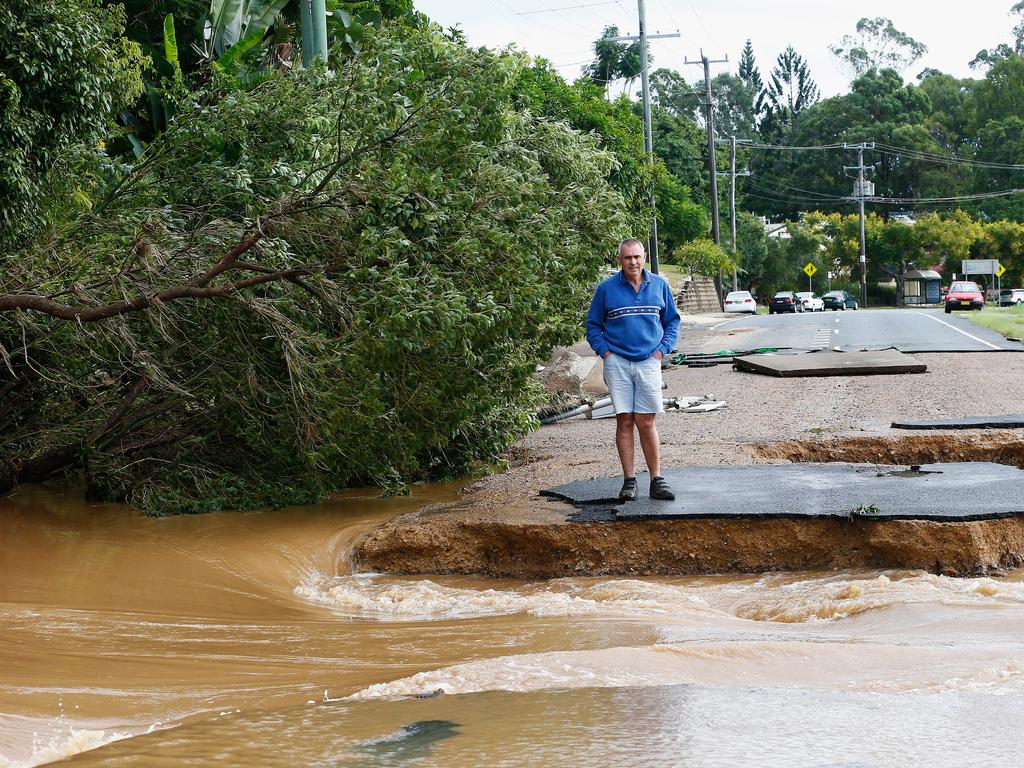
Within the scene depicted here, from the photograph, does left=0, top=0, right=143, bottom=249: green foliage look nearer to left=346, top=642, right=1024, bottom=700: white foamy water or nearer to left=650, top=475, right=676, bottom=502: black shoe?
left=650, top=475, right=676, bottom=502: black shoe

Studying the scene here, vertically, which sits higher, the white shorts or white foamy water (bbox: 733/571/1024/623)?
the white shorts

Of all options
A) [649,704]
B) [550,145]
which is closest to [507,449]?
[550,145]

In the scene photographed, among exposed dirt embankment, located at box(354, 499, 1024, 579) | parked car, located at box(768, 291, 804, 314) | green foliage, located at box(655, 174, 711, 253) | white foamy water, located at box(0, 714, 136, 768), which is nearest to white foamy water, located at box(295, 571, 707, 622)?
exposed dirt embankment, located at box(354, 499, 1024, 579)

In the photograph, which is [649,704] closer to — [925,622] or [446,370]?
[925,622]

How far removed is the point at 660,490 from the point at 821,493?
1.15 metres

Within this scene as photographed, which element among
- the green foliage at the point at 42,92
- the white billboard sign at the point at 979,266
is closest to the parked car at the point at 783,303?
the white billboard sign at the point at 979,266

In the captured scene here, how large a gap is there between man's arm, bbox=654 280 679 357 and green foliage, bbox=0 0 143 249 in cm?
560

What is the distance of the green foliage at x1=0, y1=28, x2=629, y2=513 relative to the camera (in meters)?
8.30

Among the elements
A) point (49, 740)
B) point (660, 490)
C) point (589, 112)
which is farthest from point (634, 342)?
point (589, 112)

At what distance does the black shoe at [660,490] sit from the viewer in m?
8.04

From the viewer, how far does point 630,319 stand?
8.08 meters

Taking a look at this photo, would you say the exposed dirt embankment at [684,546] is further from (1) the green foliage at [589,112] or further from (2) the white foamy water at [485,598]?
(1) the green foliage at [589,112]

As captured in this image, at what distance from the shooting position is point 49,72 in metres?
9.71

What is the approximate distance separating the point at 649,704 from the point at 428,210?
4806 millimetres
